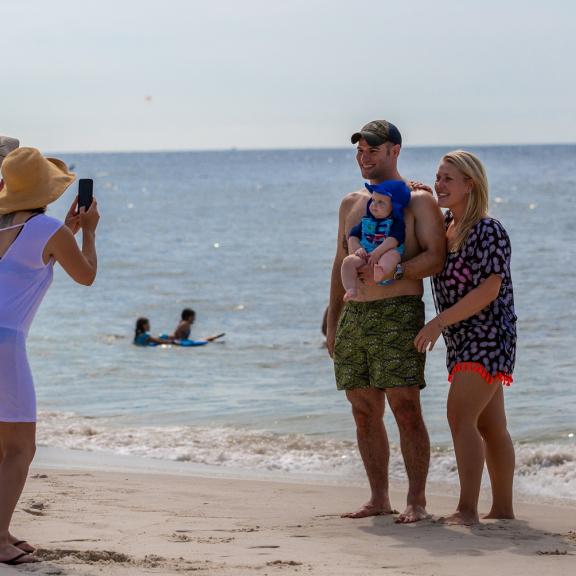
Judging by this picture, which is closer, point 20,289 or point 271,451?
point 20,289

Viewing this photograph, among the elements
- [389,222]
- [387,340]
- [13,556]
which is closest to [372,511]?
[387,340]

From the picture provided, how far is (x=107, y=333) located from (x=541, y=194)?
164ft

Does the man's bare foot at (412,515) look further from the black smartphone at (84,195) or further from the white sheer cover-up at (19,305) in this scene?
the black smartphone at (84,195)

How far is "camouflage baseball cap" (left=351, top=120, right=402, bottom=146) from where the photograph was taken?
570 centimetres

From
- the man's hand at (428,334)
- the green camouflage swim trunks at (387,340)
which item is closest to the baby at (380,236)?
the green camouflage swim trunks at (387,340)

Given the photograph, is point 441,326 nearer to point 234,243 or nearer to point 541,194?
point 234,243

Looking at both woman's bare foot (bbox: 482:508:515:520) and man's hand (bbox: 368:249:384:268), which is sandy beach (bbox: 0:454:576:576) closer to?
woman's bare foot (bbox: 482:508:515:520)

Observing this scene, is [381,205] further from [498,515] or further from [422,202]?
[498,515]

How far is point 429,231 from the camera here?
222 inches

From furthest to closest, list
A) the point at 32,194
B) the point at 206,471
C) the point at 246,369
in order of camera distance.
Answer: the point at 246,369 < the point at 206,471 < the point at 32,194

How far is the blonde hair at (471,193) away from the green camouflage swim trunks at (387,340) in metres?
0.40

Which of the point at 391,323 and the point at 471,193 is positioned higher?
the point at 471,193

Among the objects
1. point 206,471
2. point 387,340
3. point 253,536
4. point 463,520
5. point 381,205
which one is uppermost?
point 381,205

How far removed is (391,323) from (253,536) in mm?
1230
